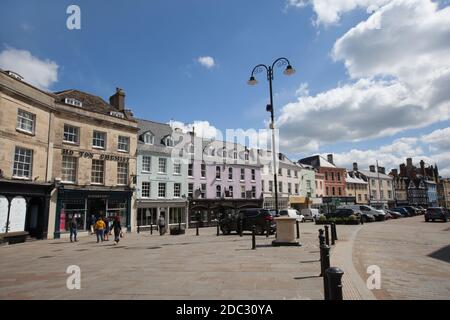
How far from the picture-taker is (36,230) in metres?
21.4

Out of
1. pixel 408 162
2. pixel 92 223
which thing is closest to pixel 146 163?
pixel 92 223

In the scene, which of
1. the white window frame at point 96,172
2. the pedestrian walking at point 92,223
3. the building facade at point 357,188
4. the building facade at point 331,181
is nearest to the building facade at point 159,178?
the white window frame at point 96,172

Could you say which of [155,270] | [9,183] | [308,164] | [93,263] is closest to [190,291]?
[155,270]

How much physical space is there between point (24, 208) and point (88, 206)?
501 cm

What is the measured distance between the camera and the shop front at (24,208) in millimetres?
18703

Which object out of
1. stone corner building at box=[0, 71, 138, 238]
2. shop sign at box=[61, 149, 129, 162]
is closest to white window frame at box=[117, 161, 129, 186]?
stone corner building at box=[0, 71, 138, 238]

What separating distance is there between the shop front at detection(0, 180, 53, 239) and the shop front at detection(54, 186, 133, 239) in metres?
1.09

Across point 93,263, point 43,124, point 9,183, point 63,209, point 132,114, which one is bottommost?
point 93,263

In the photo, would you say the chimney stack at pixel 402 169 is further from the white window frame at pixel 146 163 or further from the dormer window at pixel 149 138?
the white window frame at pixel 146 163

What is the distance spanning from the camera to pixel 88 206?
24672mm

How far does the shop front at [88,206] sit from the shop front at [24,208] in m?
1.09
